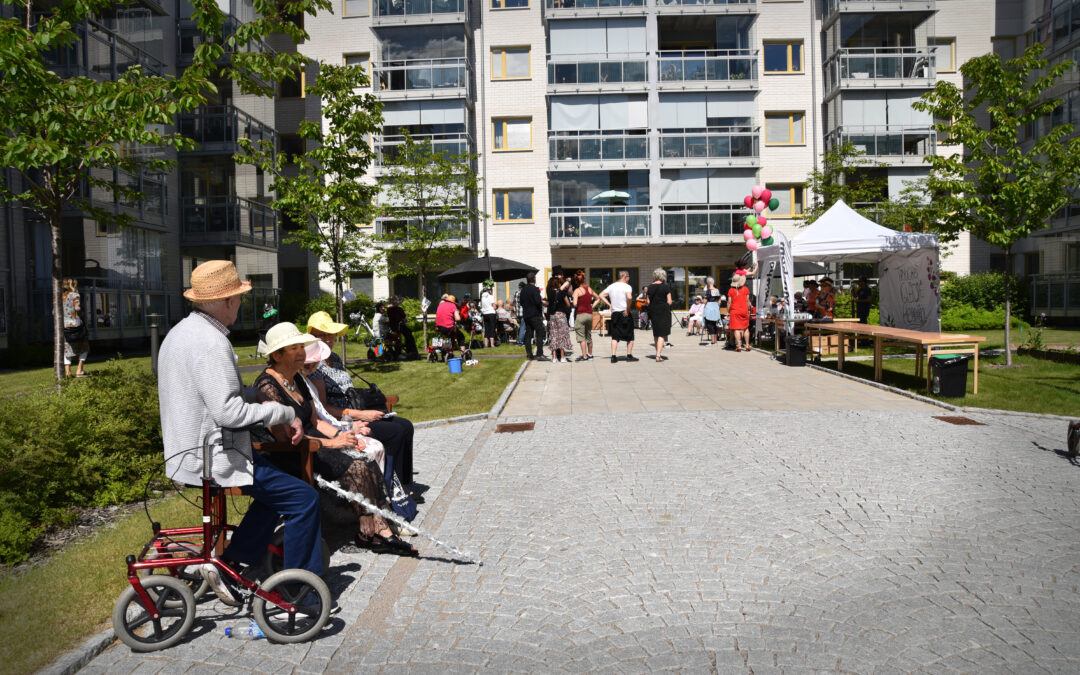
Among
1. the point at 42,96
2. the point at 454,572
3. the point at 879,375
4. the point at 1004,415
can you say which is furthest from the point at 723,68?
the point at 454,572

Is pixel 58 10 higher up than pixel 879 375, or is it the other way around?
pixel 58 10

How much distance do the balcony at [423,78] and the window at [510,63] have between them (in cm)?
176

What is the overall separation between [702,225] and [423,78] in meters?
14.6

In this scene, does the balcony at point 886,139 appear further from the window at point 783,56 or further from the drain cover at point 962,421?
the drain cover at point 962,421

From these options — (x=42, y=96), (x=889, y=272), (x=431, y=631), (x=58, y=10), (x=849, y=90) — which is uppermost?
(x=849, y=90)

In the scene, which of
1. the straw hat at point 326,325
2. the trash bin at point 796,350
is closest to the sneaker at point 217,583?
the straw hat at point 326,325

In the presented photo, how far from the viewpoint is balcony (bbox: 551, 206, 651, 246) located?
3806 cm

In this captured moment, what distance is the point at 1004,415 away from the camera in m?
10.3

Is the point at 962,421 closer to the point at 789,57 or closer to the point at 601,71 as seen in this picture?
the point at 601,71

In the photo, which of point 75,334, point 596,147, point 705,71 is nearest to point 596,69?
point 596,147

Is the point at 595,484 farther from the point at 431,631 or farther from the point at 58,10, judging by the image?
the point at 58,10

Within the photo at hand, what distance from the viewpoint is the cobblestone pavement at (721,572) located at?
3654 mm

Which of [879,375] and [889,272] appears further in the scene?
[889,272]

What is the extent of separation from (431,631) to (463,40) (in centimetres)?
3818
